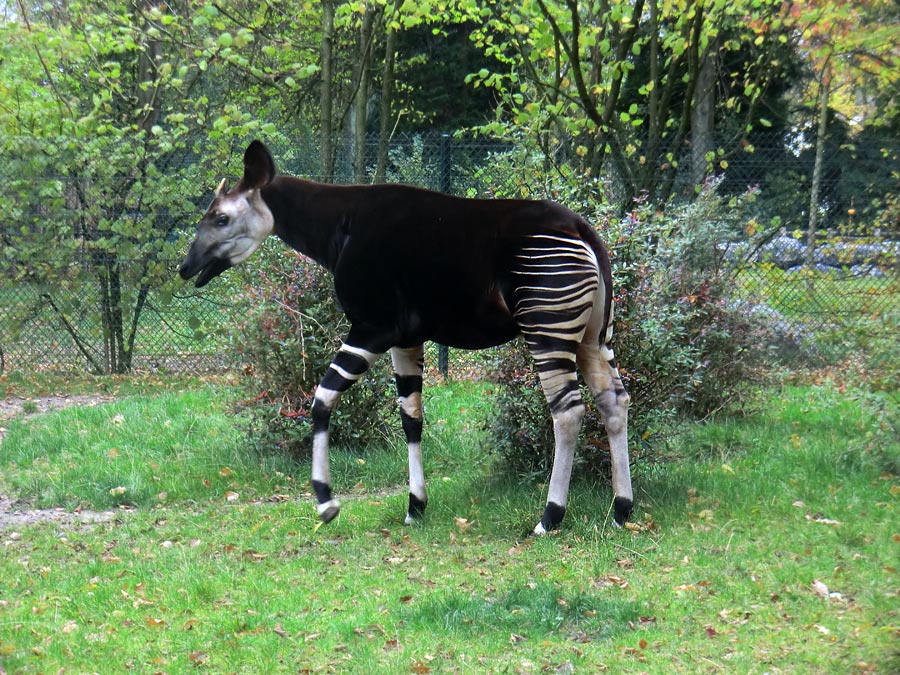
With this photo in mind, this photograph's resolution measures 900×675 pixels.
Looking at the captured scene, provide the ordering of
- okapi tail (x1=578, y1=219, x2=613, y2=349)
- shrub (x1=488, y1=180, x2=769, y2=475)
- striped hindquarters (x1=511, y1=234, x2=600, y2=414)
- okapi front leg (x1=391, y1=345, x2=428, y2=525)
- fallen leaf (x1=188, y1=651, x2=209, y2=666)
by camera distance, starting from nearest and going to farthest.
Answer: fallen leaf (x1=188, y1=651, x2=209, y2=666) → striped hindquarters (x1=511, y1=234, x2=600, y2=414) → okapi tail (x1=578, y1=219, x2=613, y2=349) → okapi front leg (x1=391, y1=345, x2=428, y2=525) → shrub (x1=488, y1=180, x2=769, y2=475)

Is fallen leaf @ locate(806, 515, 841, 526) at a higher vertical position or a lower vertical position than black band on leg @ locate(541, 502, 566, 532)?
lower

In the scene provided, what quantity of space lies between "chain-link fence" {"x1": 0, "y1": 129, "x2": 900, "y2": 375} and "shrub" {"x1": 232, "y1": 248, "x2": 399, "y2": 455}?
2.65m

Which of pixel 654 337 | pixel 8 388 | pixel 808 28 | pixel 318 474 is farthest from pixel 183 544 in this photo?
pixel 808 28

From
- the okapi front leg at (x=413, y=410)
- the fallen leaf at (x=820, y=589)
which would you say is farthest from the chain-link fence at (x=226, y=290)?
the fallen leaf at (x=820, y=589)

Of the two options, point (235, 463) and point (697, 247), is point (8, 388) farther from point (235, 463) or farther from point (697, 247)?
point (697, 247)

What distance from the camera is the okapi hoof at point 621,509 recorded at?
5.16 meters

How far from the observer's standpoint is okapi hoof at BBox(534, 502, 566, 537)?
5086 mm

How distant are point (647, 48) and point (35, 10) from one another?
382 inches

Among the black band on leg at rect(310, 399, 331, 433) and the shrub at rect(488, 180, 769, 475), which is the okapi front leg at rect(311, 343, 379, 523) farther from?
the shrub at rect(488, 180, 769, 475)

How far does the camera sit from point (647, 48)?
47.9ft

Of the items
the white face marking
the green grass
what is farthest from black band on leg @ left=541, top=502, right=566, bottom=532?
the white face marking

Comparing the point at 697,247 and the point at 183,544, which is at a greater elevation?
the point at 697,247

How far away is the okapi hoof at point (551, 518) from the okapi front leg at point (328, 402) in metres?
1.12

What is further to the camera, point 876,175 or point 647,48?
point 647,48
